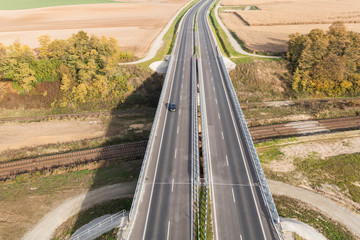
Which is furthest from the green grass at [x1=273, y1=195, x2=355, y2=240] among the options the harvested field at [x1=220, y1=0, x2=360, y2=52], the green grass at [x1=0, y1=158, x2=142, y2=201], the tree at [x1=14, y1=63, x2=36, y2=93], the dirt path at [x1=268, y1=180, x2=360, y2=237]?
the tree at [x1=14, y1=63, x2=36, y2=93]

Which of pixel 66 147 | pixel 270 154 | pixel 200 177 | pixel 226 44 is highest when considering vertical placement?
pixel 226 44

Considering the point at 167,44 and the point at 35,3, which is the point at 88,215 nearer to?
the point at 167,44

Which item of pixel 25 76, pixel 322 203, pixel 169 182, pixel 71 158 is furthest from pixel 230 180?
pixel 25 76

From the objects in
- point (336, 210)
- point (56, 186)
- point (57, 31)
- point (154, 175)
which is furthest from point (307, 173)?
point (57, 31)

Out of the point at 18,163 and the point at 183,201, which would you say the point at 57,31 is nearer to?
the point at 18,163

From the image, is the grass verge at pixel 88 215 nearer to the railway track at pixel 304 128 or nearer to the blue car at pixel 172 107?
the blue car at pixel 172 107

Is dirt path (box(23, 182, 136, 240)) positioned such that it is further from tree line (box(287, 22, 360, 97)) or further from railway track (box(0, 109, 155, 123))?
tree line (box(287, 22, 360, 97))
